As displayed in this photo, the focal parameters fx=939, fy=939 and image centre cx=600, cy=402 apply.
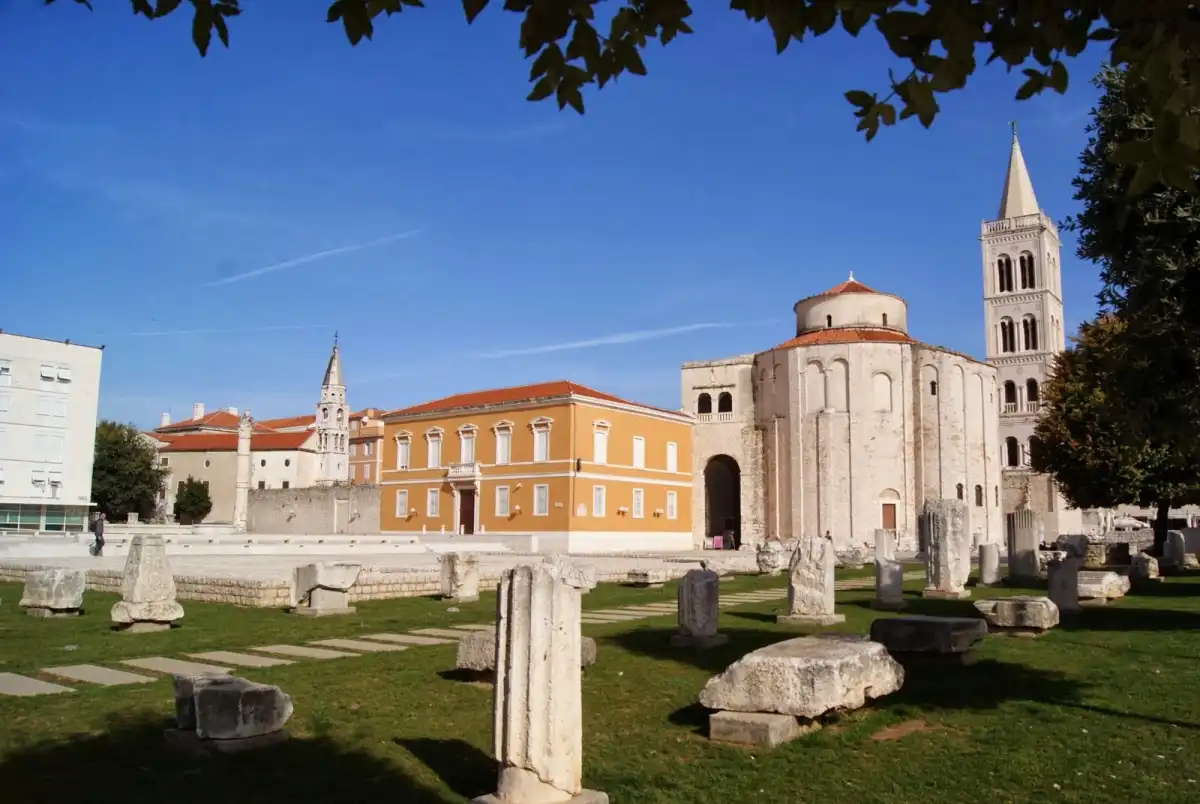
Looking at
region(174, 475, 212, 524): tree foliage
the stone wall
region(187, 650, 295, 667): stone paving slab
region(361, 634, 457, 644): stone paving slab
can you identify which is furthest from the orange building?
region(174, 475, 212, 524): tree foliage

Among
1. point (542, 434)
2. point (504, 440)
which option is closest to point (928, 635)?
point (542, 434)

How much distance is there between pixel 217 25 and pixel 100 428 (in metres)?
68.5

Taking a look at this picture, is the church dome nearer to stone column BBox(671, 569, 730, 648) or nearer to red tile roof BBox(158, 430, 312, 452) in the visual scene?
stone column BBox(671, 569, 730, 648)

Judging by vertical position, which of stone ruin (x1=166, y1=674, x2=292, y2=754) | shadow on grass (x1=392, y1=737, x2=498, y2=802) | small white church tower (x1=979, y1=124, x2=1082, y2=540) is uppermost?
small white church tower (x1=979, y1=124, x2=1082, y2=540)

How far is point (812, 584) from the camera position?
1291cm

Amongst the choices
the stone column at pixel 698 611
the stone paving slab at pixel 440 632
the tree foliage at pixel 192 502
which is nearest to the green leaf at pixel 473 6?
the stone column at pixel 698 611

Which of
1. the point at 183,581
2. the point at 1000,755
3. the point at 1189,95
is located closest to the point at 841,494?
the point at 183,581

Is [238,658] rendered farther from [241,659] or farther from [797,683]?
[797,683]

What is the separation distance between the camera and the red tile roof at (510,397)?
140 ft

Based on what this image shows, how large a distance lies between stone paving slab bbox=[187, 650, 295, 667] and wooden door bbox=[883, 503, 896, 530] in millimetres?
41027

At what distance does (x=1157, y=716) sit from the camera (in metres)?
6.80

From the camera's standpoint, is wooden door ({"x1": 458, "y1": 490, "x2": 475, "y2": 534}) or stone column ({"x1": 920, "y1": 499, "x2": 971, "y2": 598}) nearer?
stone column ({"x1": 920, "y1": 499, "x2": 971, "y2": 598})

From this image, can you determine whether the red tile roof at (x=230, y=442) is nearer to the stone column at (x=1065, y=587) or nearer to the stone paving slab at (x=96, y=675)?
the stone paving slab at (x=96, y=675)

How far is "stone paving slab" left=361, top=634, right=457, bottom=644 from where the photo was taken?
35.5ft
